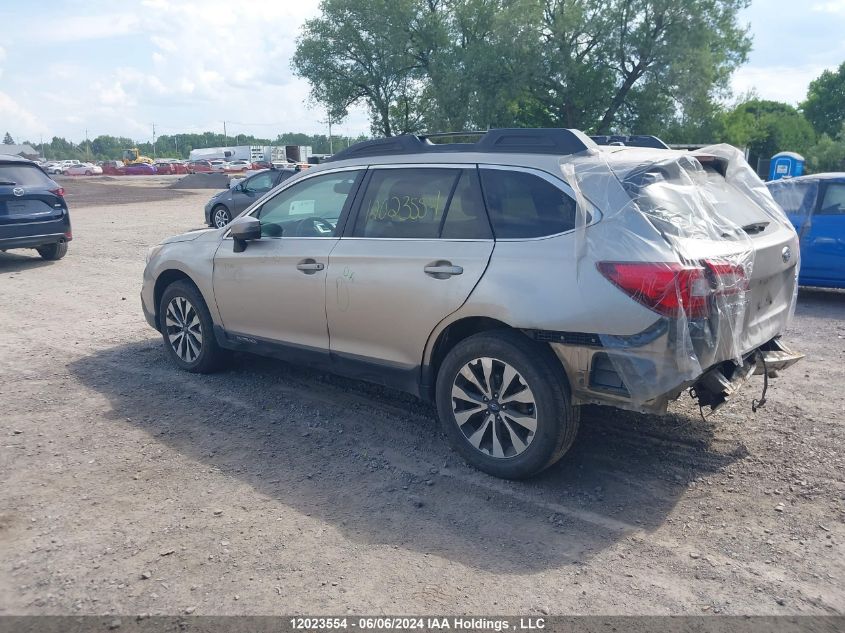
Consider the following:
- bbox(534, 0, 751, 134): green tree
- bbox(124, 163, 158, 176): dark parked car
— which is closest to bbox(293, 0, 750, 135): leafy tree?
bbox(534, 0, 751, 134): green tree

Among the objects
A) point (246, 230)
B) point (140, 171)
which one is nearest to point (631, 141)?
point (246, 230)

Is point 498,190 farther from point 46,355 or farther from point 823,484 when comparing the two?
point 46,355

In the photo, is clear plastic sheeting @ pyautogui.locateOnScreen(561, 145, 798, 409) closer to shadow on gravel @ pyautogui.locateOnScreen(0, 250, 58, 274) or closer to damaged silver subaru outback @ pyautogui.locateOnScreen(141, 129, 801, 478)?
damaged silver subaru outback @ pyautogui.locateOnScreen(141, 129, 801, 478)

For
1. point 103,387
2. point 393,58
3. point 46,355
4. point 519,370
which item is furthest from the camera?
point 393,58

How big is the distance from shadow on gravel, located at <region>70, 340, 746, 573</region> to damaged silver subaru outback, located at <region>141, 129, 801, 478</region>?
0.33 m

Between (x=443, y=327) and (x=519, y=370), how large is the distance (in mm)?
579

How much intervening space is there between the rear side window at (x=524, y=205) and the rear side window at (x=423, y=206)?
0.08m

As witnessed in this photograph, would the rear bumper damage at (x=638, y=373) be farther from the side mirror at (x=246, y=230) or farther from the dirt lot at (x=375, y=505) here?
the side mirror at (x=246, y=230)

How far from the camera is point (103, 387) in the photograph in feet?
19.2

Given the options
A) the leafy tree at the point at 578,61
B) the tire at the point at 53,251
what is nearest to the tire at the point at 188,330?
the tire at the point at 53,251

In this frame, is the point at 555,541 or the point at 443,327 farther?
the point at 443,327

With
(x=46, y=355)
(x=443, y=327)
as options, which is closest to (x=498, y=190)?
(x=443, y=327)

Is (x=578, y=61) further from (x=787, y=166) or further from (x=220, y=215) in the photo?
(x=220, y=215)

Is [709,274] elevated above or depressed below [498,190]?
below
